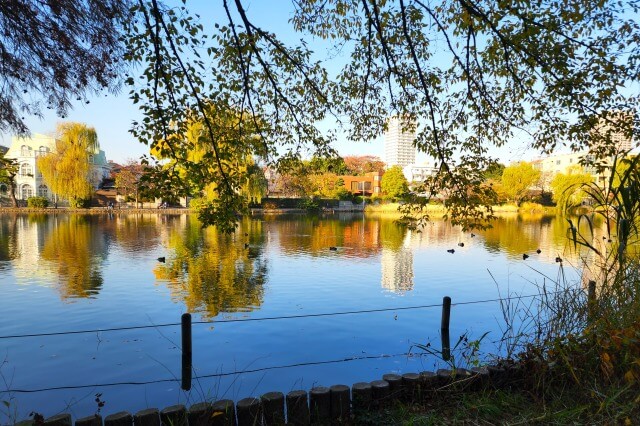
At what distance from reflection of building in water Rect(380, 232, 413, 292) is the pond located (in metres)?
0.06

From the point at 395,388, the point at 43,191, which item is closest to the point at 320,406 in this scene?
the point at 395,388

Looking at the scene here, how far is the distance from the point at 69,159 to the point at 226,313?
38.1 m

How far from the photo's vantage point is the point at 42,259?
15.5 m

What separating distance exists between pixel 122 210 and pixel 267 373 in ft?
142

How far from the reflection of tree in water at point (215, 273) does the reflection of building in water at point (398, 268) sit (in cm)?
388

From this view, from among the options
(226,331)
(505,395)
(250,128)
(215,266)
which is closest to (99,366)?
(226,331)

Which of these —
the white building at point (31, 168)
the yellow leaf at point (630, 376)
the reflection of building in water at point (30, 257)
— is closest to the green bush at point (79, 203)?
the white building at point (31, 168)

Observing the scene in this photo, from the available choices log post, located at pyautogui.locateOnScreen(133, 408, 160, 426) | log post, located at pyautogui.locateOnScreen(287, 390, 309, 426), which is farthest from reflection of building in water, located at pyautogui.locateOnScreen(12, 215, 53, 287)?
log post, located at pyautogui.locateOnScreen(287, 390, 309, 426)

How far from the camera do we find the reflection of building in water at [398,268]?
1223 centimetres

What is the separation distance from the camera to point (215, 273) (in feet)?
44.3

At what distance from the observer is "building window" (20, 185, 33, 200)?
47.9 meters

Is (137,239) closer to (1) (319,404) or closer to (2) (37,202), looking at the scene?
(1) (319,404)

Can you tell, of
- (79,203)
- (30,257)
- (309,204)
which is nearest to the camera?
(30,257)

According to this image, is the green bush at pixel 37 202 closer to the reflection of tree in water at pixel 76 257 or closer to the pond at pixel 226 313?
the reflection of tree in water at pixel 76 257
